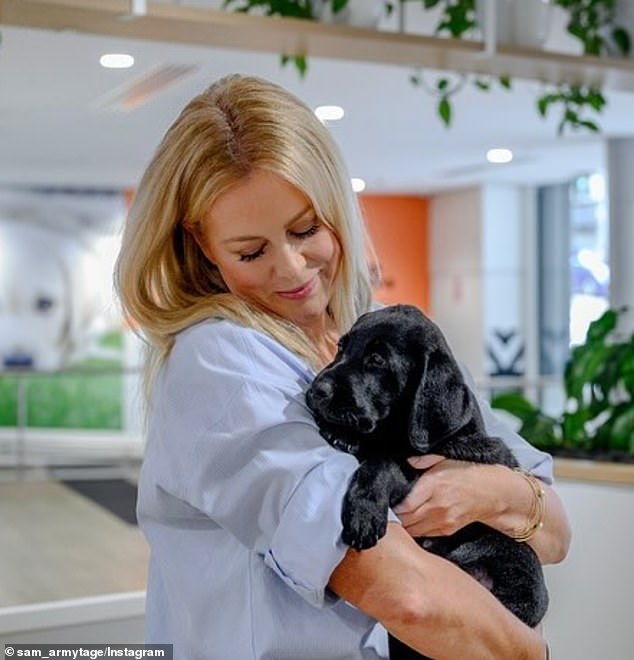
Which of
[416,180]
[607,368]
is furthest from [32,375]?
[607,368]

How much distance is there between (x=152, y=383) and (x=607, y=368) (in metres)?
2.69

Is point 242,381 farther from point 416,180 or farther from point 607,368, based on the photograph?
point 416,180

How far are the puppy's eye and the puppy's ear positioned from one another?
0.04 meters

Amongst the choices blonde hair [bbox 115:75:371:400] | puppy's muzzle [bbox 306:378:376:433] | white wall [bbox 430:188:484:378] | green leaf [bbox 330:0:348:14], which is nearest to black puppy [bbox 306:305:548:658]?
puppy's muzzle [bbox 306:378:376:433]

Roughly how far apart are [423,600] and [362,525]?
99mm

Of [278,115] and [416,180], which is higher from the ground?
[416,180]

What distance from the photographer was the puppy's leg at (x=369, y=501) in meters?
1.08

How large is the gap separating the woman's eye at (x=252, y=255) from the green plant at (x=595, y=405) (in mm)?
2539

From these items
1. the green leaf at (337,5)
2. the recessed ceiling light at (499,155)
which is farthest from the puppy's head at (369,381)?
the recessed ceiling light at (499,155)

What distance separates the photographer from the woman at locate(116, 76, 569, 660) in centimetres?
110

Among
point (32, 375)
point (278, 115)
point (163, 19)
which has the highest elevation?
point (163, 19)

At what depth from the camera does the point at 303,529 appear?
42.0 inches

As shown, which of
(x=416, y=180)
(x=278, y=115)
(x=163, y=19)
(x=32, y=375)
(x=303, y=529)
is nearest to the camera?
(x=303, y=529)

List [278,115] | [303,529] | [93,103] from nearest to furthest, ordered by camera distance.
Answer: [303,529] < [278,115] < [93,103]
